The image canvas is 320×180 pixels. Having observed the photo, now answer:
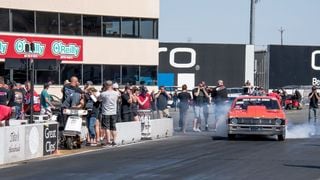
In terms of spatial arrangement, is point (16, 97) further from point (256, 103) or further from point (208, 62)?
point (208, 62)

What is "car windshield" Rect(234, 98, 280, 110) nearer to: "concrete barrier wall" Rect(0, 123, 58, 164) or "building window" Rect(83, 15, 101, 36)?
"concrete barrier wall" Rect(0, 123, 58, 164)

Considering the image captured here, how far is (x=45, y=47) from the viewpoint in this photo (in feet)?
126

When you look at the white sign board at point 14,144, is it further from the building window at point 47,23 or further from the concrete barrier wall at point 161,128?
the building window at point 47,23

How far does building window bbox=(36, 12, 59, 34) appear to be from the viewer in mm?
37969

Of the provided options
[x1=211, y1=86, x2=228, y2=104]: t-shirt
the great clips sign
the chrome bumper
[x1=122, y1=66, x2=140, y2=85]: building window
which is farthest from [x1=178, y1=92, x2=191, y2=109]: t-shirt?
[x1=122, y1=66, x2=140, y2=85]: building window

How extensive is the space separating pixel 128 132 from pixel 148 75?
22.7 meters

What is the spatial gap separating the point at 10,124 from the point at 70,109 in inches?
87.0

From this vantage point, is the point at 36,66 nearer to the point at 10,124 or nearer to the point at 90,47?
the point at 10,124

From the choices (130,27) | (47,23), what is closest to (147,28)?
(130,27)

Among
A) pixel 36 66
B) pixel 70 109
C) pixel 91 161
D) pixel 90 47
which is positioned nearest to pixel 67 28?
pixel 90 47

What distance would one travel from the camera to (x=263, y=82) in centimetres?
5988

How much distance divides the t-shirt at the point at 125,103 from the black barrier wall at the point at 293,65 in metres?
39.3

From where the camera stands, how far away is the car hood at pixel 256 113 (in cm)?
2050

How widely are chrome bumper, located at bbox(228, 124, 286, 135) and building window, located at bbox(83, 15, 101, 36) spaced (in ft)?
68.6
